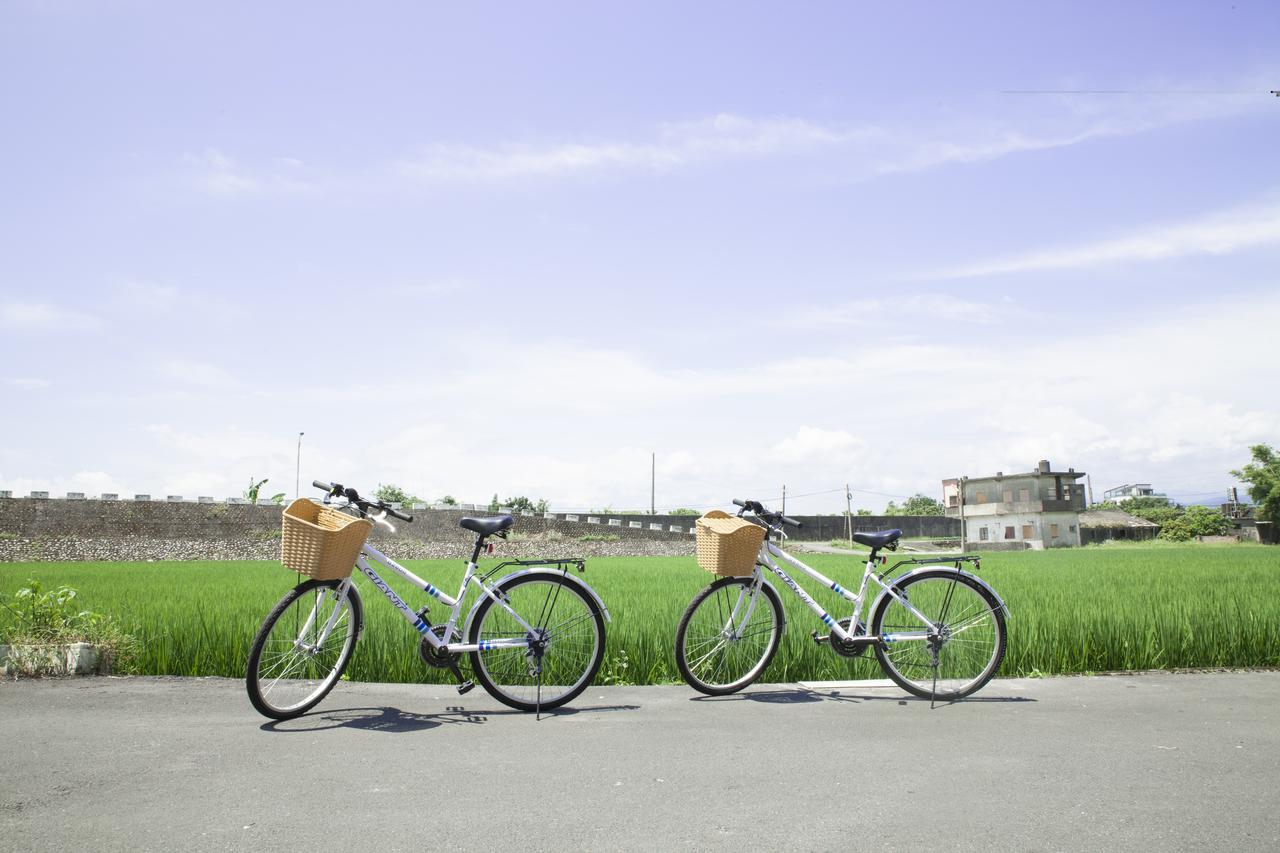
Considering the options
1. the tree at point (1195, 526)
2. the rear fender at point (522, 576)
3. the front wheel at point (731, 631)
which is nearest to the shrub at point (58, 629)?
the rear fender at point (522, 576)

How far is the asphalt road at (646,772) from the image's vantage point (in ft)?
10.7

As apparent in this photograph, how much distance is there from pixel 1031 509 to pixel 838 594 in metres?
59.9

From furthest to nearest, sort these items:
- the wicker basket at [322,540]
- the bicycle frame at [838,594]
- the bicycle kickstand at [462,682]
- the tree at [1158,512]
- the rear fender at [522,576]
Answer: the tree at [1158,512]
the bicycle frame at [838,594]
the rear fender at [522,576]
the bicycle kickstand at [462,682]
the wicker basket at [322,540]

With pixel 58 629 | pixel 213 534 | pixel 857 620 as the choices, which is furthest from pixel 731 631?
pixel 213 534

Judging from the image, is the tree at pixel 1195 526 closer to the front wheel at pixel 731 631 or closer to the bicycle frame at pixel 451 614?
the front wheel at pixel 731 631

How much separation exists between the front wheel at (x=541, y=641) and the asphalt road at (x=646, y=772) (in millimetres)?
170

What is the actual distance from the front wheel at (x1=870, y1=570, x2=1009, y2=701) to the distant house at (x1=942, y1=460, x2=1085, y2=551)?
5568 cm

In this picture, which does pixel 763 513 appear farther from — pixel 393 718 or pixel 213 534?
pixel 213 534

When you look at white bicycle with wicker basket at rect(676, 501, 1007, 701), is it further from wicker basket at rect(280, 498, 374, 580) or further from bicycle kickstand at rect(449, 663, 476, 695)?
wicker basket at rect(280, 498, 374, 580)

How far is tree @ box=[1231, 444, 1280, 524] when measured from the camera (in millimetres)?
58500

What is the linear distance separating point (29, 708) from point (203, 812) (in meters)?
2.78

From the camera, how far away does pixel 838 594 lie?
6105mm

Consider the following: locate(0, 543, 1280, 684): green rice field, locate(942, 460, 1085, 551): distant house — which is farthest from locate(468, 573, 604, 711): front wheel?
locate(942, 460, 1085, 551): distant house

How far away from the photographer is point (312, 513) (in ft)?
17.8
